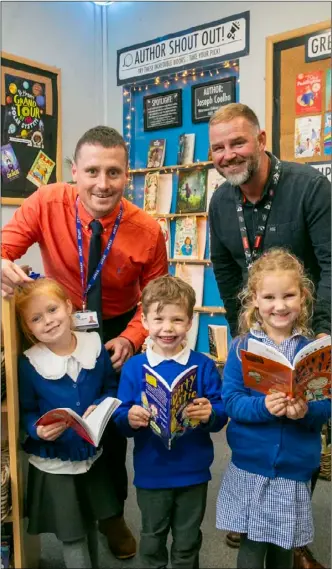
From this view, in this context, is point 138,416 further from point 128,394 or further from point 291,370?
point 291,370

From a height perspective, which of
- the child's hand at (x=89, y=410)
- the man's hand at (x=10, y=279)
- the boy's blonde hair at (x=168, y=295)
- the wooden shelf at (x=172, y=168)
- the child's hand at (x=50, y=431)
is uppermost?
the wooden shelf at (x=172, y=168)

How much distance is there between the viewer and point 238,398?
116cm

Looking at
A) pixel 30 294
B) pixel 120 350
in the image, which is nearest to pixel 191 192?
pixel 120 350

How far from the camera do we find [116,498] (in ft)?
4.34

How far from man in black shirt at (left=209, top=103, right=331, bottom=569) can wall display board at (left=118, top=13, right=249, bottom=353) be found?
333 millimetres

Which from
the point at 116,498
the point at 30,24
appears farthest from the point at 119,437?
the point at 30,24

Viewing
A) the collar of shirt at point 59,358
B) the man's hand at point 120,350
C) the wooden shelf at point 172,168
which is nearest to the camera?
the collar of shirt at point 59,358

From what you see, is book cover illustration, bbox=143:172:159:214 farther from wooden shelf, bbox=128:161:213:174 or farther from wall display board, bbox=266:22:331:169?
wall display board, bbox=266:22:331:169

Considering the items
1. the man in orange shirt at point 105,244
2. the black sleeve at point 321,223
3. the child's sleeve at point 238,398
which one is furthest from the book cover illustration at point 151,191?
the child's sleeve at point 238,398

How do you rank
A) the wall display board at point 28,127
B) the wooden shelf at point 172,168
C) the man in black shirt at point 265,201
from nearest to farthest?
the man in black shirt at point 265,201 < the wall display board at point 28,127 < the wooden shelf at point 172,168

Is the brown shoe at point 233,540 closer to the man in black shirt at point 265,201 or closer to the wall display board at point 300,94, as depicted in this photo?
the man in black shirt at point 265,201

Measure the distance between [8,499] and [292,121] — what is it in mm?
1578

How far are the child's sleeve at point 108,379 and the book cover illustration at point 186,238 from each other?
1.48 m

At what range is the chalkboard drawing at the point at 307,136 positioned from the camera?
5.66ft
